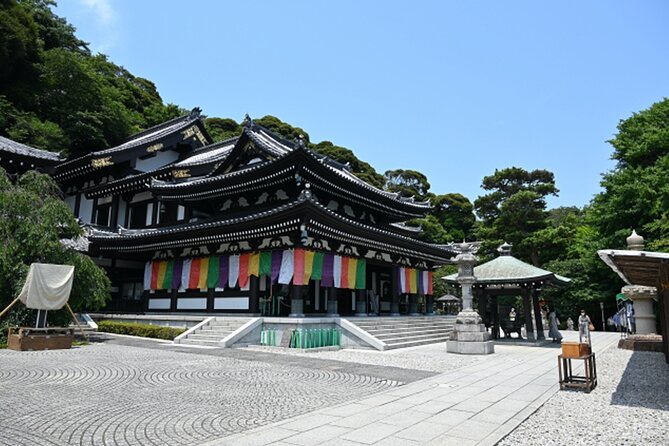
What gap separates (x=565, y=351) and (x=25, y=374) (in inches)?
458

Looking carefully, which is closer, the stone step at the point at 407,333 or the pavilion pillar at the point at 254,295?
the stone step at the point at 407,333

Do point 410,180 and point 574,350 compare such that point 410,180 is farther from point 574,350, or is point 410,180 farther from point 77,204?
point 574,350

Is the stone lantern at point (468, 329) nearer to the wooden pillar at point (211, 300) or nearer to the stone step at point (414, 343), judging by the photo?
the stone step at point (414, 343)

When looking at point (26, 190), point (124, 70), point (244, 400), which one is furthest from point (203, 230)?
point (124, 70)

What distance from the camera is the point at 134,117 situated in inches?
1773

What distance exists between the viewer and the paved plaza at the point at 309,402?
533 centimetres

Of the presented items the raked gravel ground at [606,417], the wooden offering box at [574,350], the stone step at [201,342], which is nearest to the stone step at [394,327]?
the stone step at [201,342]

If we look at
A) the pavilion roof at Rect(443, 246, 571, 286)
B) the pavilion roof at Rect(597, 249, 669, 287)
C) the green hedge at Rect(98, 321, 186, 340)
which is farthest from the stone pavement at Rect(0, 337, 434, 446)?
the pavilion roof at Rect(443, 246, 571, 286)

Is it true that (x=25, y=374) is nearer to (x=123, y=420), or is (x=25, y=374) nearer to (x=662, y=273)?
(x=123, y=420)

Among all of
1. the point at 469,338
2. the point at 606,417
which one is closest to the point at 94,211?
the point at 469,338

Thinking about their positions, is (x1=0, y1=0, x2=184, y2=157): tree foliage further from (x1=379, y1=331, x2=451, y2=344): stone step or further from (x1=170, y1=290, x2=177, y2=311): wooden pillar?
(x1=379, y1=331, x2=451, y2=344): stone step

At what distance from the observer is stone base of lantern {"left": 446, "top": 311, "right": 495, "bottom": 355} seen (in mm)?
14961

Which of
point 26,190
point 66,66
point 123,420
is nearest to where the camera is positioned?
point 123,420

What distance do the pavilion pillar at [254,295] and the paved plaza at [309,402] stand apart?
555 centimetres
